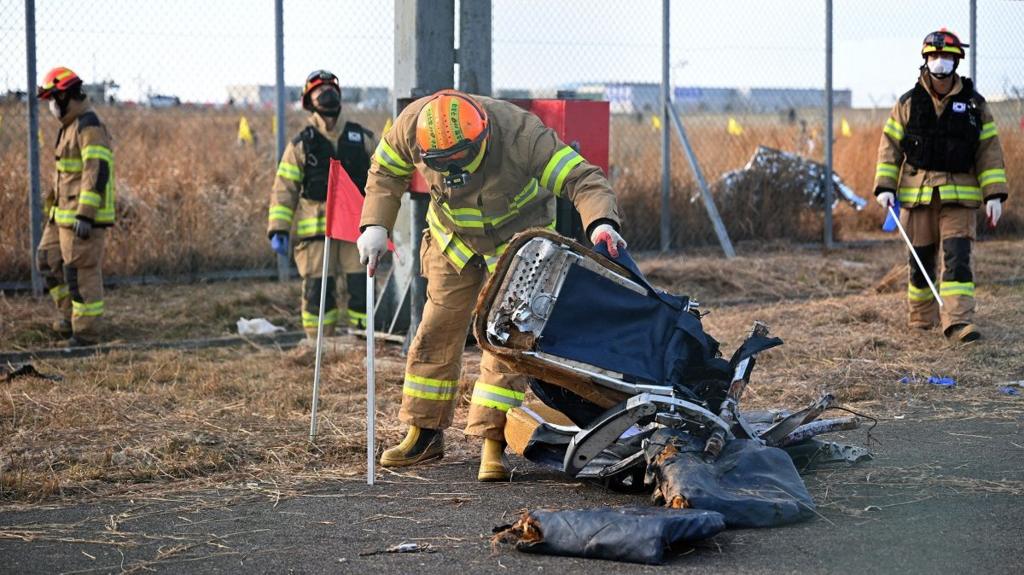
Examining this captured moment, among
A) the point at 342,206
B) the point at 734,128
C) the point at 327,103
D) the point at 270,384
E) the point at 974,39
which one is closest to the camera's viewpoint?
the point at 342,206

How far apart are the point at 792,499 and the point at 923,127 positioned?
4.78 meters

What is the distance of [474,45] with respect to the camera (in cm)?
792

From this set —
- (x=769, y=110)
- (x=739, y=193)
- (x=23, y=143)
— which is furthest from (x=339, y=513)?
(x=769, y=110)

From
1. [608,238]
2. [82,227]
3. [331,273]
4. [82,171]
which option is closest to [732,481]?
[608,238]

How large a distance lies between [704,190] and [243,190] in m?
4.76

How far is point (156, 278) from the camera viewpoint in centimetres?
1087

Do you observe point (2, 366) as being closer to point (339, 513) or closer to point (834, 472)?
point (339, 513)

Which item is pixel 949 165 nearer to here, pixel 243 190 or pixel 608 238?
pixel 608 238

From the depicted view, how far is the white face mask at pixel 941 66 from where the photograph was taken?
320 inches

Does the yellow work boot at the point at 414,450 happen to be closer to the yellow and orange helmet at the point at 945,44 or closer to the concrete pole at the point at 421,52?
the concrete pole at the point at 421,52

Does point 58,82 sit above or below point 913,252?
above

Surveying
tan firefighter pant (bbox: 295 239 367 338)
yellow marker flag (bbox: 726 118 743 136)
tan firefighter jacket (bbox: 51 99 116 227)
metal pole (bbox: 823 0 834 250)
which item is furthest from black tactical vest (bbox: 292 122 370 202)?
yellow marker flag (bbox: 726 118 743 136)

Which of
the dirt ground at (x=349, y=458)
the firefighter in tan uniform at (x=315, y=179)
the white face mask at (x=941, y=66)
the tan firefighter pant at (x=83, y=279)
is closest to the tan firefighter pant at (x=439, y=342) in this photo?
the dirt ground at (x=349, y=458)

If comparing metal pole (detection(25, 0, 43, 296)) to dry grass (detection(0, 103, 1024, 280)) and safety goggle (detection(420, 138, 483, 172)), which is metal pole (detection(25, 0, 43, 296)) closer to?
dry grass (detection(0, 103, 1024, 280))
